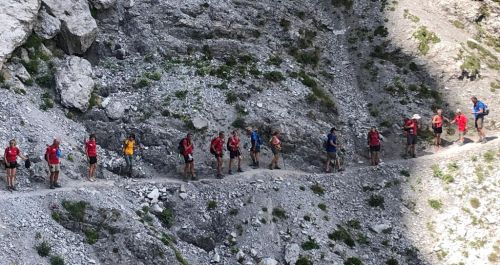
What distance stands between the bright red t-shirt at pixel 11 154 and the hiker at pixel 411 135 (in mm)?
24004

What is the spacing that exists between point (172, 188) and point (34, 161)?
7.50 metres

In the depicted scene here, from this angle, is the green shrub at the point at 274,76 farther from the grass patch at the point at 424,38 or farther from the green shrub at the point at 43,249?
the green shrub at the point at 43,249

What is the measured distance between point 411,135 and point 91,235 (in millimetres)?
21712

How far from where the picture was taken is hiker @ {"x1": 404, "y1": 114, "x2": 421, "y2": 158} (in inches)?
1373

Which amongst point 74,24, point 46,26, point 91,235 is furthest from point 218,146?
point 46,26

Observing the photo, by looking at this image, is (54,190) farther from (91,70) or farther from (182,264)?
(91,70)

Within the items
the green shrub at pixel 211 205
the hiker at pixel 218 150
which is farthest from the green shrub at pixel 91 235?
the hiker at pixel 218 150

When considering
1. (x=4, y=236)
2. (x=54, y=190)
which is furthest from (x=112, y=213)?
(x=4, y=236)

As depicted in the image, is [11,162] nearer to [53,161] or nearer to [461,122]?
[53,161]

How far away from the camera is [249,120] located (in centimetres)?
3597

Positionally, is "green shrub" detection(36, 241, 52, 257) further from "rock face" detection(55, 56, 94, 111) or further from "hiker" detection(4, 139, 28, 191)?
"rock face" detection(55, 56, 94, 111)

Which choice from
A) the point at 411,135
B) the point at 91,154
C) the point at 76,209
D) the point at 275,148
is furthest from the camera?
the point at 411,135

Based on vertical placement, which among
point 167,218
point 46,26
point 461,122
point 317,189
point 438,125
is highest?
point 46,26

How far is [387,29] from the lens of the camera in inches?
1817
